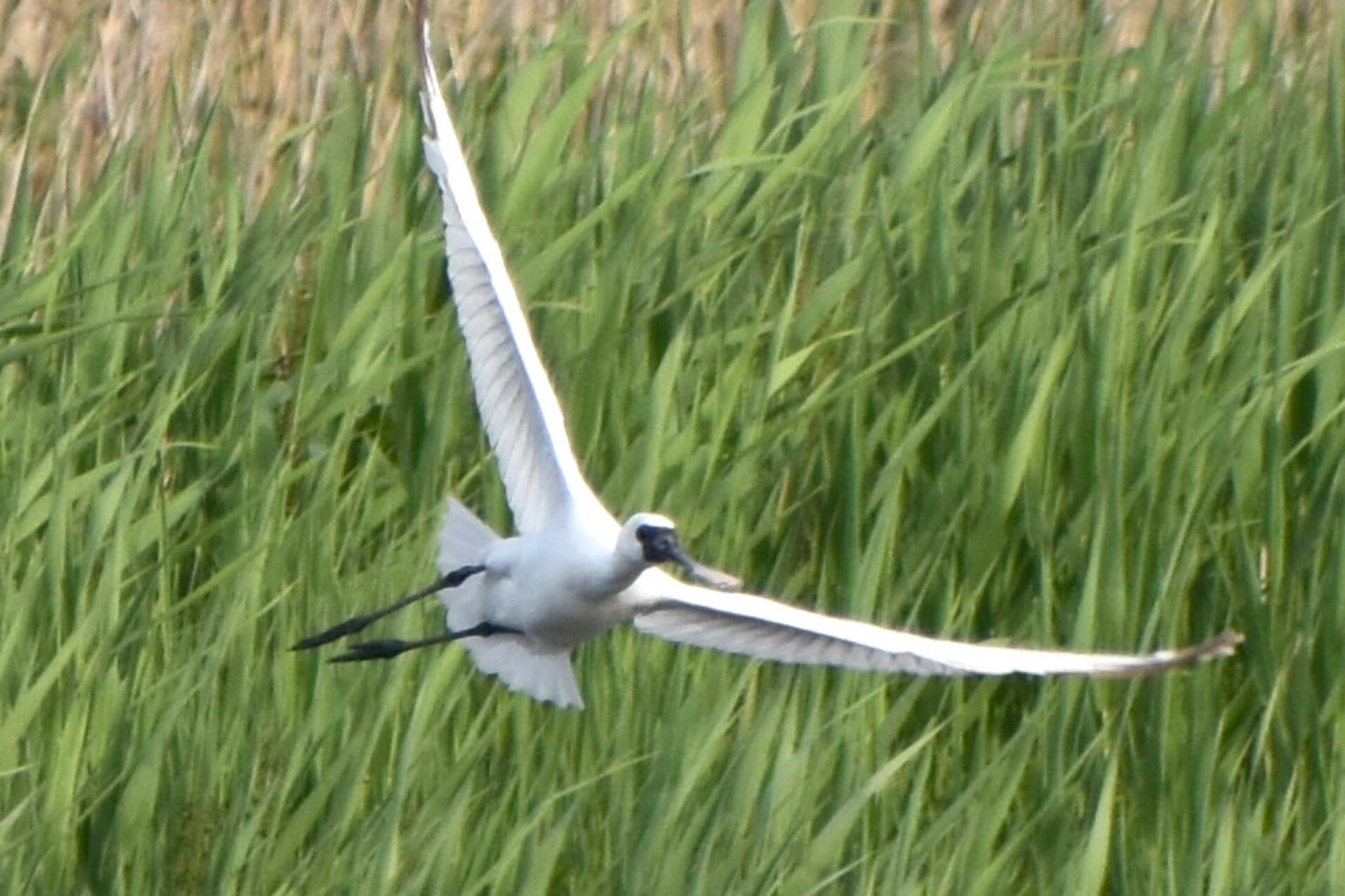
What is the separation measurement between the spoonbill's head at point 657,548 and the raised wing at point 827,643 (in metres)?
0.07

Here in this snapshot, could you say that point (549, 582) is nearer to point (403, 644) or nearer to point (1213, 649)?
point (403, 644)

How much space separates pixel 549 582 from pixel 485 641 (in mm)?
Result: 219

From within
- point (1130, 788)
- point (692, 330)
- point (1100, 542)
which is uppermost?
point (692, 330)

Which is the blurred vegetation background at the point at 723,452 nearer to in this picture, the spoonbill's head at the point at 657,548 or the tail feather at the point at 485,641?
the tail feather at the point at 485,641

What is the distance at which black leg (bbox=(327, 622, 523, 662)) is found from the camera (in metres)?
3.11

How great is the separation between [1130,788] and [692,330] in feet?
3.07

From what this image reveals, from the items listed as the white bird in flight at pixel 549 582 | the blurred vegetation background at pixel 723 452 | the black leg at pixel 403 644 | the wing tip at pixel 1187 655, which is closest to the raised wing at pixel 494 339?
the white bird in flight at pixel 549 582

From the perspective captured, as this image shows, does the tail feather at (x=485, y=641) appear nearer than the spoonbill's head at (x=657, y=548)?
No

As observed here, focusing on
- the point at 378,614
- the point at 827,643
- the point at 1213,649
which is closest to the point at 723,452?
the point at 378,614

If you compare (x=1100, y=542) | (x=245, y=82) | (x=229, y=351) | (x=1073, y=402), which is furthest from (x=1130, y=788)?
(x=245, y=82)

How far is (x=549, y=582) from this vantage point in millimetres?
2961

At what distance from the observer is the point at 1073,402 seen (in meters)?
3.75

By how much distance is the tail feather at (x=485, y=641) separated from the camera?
305 cm

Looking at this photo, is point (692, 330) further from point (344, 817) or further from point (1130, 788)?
point (344, 817)
